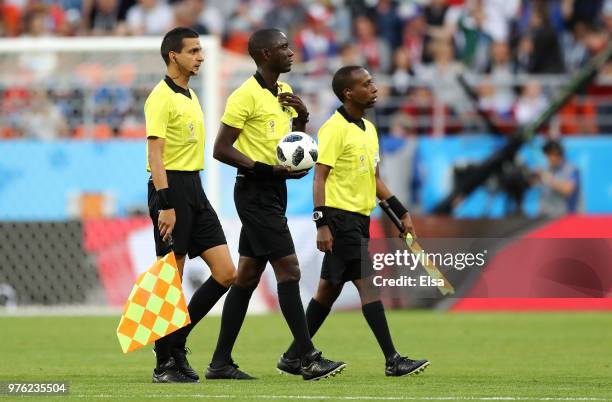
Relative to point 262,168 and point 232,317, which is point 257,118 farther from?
point 232,317

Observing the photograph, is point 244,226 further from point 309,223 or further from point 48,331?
point 309,223

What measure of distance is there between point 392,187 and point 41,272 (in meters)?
4.95

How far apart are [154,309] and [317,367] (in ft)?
3.77

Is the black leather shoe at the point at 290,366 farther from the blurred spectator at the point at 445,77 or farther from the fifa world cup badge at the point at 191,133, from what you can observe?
the blurred spectator at the point at 445,77

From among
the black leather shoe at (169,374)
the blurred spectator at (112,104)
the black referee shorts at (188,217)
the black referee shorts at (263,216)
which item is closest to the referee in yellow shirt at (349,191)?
the black referee shorts at (263,216)

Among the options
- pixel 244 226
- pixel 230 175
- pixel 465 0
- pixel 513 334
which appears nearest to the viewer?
pixel 244 226

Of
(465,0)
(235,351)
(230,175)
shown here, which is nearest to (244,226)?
(235,351)

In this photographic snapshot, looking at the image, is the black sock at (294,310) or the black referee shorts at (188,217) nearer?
the black referee shorts at (188,217)

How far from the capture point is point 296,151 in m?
9.19

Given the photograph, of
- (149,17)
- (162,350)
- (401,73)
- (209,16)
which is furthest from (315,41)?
(162,350)

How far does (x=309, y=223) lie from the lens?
17.1m

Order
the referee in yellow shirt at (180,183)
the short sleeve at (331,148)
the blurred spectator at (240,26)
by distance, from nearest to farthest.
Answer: the referee in yellow shirt at (180,183), the short sleeve at (331,148), the blurred spectator at (240,26)

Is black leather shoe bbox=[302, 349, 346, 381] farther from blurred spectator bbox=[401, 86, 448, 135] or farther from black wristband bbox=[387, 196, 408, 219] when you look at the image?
blurred spectator bbox=[401, 86, 448, 135]

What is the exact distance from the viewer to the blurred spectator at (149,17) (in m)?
22.0
